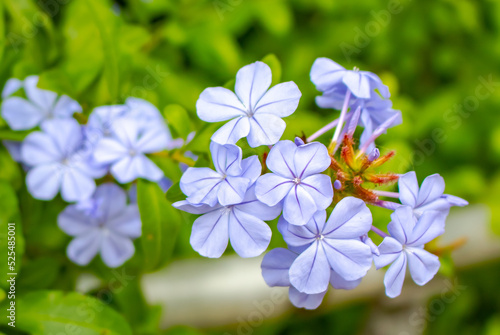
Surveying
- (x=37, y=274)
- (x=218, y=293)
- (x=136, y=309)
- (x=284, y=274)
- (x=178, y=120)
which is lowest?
(x=218, y=293)

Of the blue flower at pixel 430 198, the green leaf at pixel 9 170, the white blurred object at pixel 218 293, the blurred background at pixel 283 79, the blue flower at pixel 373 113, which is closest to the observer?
the blue flower at pixel 430 198

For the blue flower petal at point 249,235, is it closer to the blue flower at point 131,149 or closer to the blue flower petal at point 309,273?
the blue flower petal at point 309,273

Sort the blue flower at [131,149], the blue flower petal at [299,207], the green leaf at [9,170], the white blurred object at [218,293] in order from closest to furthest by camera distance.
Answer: the blue flower petal at [299,207] → the blue flower at [131,149] → the green leaf at [9,170] → the white blurred object at [218,293]

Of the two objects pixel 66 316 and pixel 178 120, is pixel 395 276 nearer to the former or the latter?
pixel 178 120

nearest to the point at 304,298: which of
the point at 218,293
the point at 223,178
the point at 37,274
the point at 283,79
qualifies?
the point at 223,178

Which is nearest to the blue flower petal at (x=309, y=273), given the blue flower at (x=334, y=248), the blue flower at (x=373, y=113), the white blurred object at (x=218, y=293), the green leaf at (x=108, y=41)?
the blue flower at (x=334, y=248)

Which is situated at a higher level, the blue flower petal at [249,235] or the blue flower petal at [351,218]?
the blue flower petal at [351,218]

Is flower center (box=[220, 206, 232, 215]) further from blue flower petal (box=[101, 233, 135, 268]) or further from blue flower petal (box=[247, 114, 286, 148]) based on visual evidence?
blue flower petal (box=[101, 233, 135, 268])

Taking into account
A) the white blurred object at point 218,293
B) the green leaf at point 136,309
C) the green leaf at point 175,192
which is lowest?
the white blurred object at point 218,293
